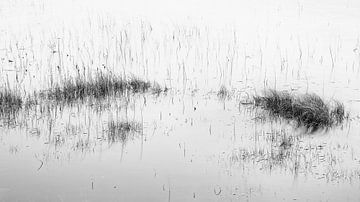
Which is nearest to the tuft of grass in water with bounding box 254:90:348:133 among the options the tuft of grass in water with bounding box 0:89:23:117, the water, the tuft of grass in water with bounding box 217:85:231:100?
the water

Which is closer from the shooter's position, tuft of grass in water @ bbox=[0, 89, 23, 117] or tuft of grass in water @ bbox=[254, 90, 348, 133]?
tuft of grass in water @ bbox=[254, 90, 348, 133]

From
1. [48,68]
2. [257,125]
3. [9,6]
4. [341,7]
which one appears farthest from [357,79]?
[9,6]

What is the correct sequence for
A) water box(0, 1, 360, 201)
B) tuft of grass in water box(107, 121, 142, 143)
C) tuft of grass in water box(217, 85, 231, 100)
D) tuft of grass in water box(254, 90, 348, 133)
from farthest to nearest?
1. tuft of grass in water box(217, 85, 231, 100)
2. tuft of grass in water box(254, 90, 348, 133)
3. tuft of grass in water box(107, 121, 142, 143)
4. water box(0, 1, 360, 201)

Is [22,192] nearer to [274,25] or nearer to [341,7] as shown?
[274,25]

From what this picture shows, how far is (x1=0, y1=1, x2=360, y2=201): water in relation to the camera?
4863 mm

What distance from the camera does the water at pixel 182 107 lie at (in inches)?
191

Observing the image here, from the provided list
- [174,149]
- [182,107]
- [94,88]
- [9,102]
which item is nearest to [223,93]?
[182,107]

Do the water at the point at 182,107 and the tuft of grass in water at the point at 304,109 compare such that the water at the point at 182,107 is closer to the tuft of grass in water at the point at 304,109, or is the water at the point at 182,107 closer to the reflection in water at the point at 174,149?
the reflection in water at the point at 174,149

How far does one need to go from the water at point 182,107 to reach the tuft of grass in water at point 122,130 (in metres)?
0.04

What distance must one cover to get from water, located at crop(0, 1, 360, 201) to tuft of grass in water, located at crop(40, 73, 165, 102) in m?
0.23

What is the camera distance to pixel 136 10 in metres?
11.2

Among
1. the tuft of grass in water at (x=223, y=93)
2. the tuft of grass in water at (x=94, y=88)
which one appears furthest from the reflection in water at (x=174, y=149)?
the tuft of grass in water at (x=94, y=88)

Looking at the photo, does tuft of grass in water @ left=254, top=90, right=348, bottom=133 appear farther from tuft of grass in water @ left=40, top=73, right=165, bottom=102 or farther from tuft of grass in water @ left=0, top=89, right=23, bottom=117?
tuft of grass in water @ left=0, top=89, right=23, bottom=117

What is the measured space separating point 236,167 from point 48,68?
4.93 meters
